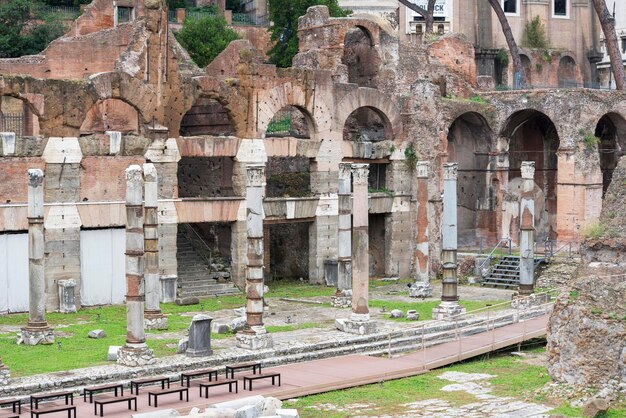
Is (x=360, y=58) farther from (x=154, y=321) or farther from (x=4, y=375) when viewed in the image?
(x=4, y=375)

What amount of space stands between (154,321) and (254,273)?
328 cm

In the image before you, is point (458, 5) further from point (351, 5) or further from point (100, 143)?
point (100, 143)

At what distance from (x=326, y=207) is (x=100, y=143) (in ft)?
28.4

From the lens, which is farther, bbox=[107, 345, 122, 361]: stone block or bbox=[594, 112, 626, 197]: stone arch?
bbox=[594, 112, 626, 197]: stone arch

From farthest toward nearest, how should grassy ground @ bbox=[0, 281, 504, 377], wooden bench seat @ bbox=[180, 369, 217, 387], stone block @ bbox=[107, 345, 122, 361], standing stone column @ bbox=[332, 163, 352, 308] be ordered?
standing stone column @ bbox=[332, 163, 352, 308] < stone block @ bbox=[107, 345, 122, 361] < grassy ground @ bbox=[0, 281, 504, 377] < wooden bench seat @ bbox=[180, 369, 217, 387]

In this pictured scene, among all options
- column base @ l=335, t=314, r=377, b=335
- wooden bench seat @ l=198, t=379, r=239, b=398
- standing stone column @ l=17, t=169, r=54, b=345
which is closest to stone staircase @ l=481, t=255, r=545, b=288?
column base @ l=335, t=314, r=377, b=335

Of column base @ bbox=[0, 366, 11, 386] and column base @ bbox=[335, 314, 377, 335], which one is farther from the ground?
column base @ bbox=[335, 314, 377, 335]

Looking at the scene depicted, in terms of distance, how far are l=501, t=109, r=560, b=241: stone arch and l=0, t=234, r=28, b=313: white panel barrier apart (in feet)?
68.5

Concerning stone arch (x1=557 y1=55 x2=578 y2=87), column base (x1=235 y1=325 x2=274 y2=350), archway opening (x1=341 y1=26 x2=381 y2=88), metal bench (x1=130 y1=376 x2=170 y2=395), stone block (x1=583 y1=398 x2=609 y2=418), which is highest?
stone arch (x1=557 y1=55 x2=578 y2=87)

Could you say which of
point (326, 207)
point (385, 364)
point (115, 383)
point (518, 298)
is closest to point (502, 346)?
point (385, 364)

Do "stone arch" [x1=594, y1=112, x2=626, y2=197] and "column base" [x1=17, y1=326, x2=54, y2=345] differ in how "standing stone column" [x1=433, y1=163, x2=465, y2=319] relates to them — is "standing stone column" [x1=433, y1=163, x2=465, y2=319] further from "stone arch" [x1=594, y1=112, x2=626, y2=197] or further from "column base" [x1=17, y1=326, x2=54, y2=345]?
"stone arch" [x1=594, y1=112, x2=626, y2=197]

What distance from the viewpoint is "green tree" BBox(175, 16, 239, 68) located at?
182 feet

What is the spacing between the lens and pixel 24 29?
55531 millimetres

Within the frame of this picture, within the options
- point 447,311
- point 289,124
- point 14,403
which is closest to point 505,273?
point 447,311
